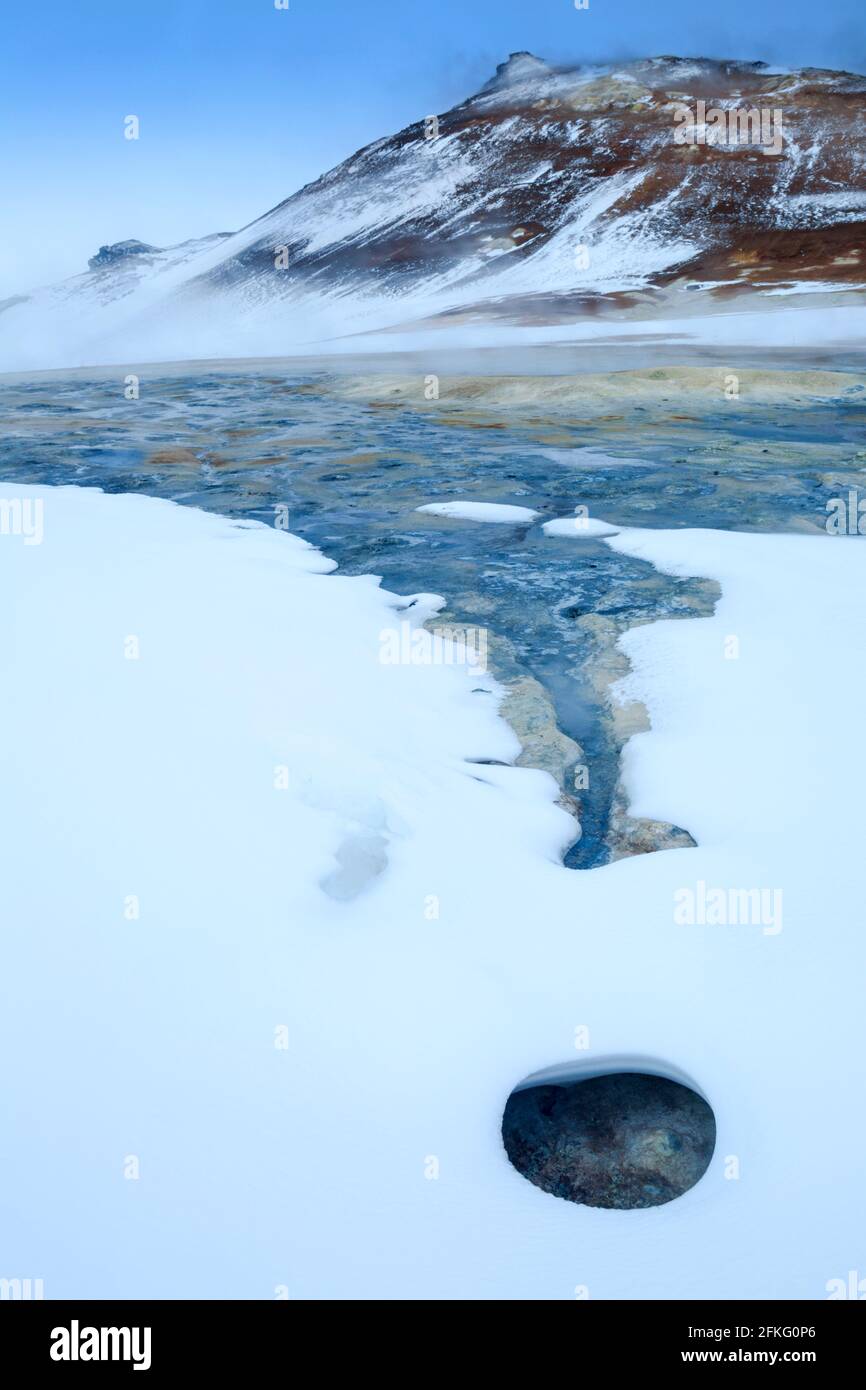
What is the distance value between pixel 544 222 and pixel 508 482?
65252 millimetres

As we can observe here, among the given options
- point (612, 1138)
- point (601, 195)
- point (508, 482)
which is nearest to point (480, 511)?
point (508, 482)

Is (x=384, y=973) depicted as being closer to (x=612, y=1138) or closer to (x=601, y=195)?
(x=612, y=1138)

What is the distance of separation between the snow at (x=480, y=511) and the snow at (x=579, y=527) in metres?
0.28

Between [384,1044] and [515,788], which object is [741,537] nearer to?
[515,788]

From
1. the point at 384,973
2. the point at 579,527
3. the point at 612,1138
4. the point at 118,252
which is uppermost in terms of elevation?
the point at 118,252

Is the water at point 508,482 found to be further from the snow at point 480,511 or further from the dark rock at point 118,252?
the dark rock at point 118,252

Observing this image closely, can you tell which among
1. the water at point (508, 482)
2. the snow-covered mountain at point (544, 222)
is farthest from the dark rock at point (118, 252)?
the water at point (508, 482)

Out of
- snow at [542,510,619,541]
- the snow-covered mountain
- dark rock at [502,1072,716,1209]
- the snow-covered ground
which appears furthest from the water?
the snow-covered mountain

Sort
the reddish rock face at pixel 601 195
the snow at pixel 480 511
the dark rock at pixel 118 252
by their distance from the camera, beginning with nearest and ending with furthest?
the snow at pixel 480 511
the reddish rock face at pixel 601 195
the dark rock at pixel 118 252

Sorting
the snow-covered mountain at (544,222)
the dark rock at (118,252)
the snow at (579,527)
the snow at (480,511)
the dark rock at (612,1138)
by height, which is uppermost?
the dark rock at (118,252)

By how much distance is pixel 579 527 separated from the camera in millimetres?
7191

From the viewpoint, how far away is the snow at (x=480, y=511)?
760cm
